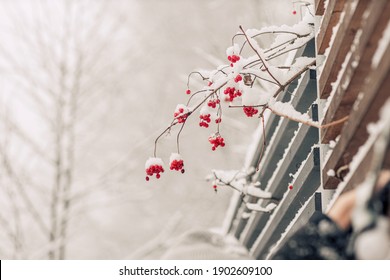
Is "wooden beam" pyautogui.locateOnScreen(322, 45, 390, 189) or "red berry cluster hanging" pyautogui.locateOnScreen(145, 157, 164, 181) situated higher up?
"red berry cluster hanging" pyautogui.locateOnScreen(145, 157, 164, 181)

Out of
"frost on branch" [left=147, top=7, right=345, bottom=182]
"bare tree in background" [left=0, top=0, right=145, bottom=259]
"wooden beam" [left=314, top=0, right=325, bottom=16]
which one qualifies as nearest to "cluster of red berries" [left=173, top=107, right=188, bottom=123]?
"frost on branch" [left=147, top=7, right=345, bottom=182]

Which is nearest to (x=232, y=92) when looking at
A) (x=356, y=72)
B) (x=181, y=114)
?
(x=181, y=114)

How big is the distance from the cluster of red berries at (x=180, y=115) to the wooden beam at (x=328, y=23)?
2.32 ft

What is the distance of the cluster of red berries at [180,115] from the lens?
2.68 metres

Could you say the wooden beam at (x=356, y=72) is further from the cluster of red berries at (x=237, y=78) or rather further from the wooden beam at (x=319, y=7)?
the wooden beam at (x=319, y=7)

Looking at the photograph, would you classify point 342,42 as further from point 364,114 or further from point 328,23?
point 364,114

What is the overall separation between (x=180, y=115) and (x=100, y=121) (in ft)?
25.3

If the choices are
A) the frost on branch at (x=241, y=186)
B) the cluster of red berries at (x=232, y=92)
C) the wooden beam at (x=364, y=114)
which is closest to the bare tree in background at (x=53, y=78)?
the frost on branch at (x=241, y=186)

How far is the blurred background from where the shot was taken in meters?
7.76

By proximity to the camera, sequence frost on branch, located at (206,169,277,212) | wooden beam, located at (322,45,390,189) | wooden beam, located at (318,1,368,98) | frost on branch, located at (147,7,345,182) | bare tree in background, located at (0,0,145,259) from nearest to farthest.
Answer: wooden beam, located at (322,45,390,189) < wooden beam, located at (318,1,368,98) < frost on branch, located at (147,7,345,182) < frost on branch, located at (206,169,277,212) < bare tree in background, located at (0,0,145,259)

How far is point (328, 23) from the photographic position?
233cm

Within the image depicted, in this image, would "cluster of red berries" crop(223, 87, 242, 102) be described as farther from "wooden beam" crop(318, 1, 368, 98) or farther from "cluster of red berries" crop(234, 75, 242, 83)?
"wooden beam" crop(318, 1, 368, 98)

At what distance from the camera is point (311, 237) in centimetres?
139

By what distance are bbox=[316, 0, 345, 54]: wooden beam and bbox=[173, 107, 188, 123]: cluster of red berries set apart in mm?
707
